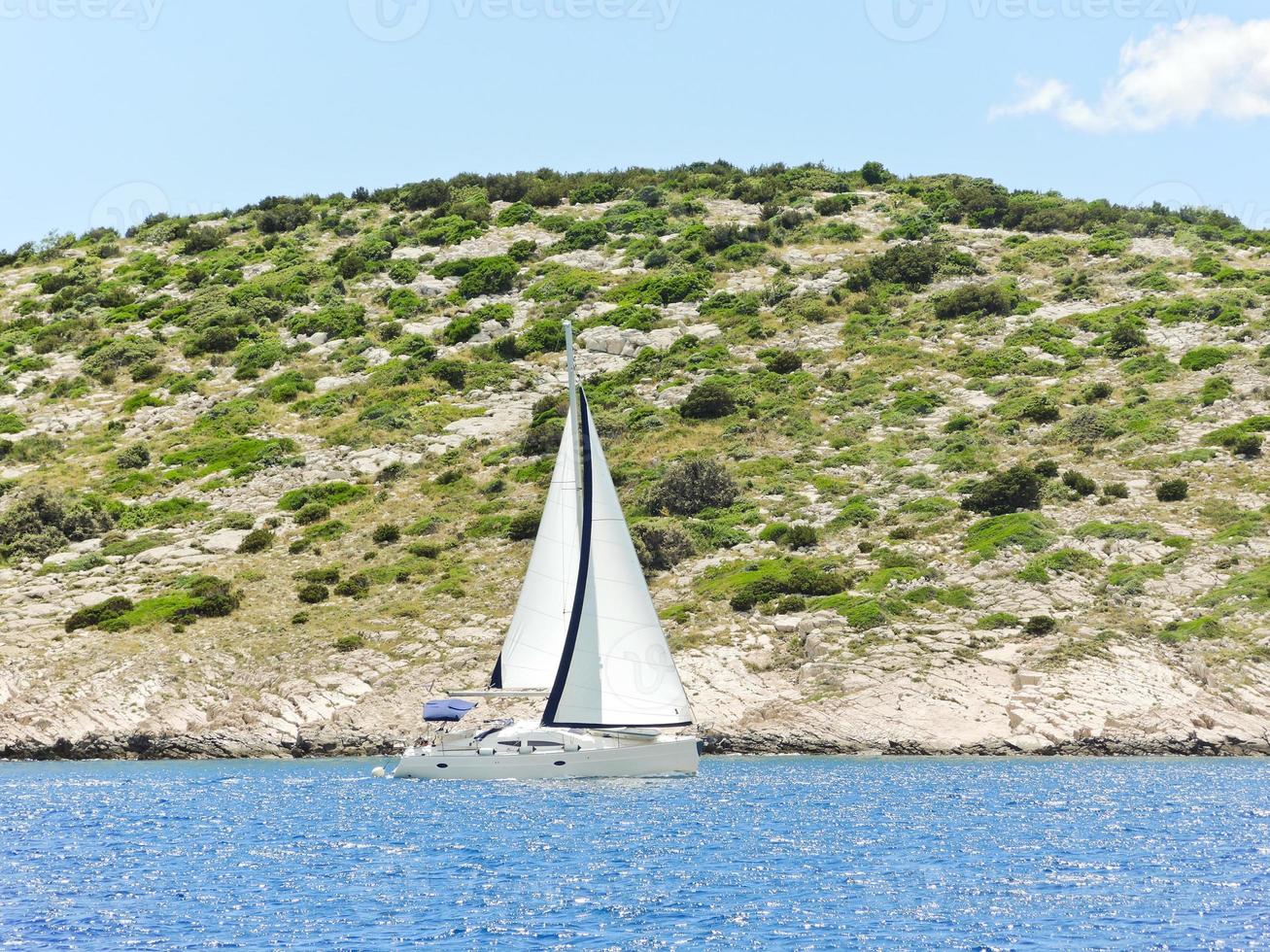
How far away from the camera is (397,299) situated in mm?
92250

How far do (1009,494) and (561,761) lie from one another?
2870 centimetres

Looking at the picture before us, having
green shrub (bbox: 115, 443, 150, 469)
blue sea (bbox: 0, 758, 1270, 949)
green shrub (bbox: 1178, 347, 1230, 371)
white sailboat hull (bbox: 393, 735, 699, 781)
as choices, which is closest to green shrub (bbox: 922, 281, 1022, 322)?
green shrub (bbox: 1178, 347, 1230, 371)

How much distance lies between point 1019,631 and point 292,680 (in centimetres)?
2669

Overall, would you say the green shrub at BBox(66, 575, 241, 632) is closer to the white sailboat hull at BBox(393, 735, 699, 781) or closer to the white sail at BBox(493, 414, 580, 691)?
the white sailboat hull at BBox(393, 735, 699, 781)

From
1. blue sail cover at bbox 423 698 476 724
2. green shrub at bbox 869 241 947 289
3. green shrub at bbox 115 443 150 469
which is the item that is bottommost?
blue sail cover at bbox 423 698 476 724

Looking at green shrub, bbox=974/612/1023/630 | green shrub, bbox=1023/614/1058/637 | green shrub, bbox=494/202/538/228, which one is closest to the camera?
green shrub, bbox=1023/614/1058/637

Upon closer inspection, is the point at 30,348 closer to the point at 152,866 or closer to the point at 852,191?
the point at 852,191

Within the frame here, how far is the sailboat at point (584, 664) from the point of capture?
34.6 m

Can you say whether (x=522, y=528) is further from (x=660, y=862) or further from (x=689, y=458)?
(x=660, y=862)

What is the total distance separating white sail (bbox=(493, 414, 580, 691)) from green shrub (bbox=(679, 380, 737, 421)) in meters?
35.2

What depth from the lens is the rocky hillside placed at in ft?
151

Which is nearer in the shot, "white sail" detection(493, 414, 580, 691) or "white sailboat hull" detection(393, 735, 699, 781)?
"white sailboat hull" detection(393, 735, 699, 781)

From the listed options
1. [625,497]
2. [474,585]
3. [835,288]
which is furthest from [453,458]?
[835,288]

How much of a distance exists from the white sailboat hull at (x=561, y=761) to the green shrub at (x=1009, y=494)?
25519mm
